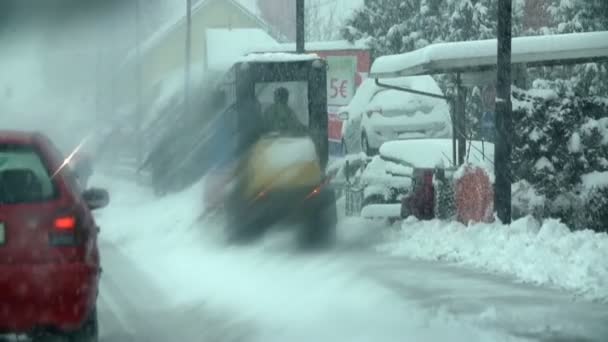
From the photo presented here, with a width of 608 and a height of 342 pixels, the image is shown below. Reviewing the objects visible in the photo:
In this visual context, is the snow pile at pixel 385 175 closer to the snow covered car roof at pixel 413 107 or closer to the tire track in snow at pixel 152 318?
the tire track in snow at pixel 152 318

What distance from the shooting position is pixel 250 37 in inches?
2312

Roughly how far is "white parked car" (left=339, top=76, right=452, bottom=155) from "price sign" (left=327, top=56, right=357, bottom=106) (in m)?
8.15

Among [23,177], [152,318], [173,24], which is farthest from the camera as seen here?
[173,24]

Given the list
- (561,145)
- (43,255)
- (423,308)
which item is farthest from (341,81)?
(43,255)

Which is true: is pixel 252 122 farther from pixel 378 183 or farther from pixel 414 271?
pixel 414 271

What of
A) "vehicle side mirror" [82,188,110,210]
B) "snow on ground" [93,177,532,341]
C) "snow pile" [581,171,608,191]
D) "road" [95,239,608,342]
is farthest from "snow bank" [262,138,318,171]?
"vehicle side mirror" [82,188,110,210]

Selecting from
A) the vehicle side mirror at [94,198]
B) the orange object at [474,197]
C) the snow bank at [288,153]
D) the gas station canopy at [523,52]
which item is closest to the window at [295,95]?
the gas station canopy at [523,52]

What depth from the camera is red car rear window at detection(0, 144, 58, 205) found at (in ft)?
25.4

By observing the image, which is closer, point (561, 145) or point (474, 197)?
point (474, 197)

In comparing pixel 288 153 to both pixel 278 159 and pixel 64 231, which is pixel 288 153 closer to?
pixel 278 159

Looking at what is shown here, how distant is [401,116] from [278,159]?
12.0 metres

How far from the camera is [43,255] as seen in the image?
7566mm

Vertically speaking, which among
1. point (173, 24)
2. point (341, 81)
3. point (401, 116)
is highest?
point (173, 24)

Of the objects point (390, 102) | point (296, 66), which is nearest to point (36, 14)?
point (390, 102)
